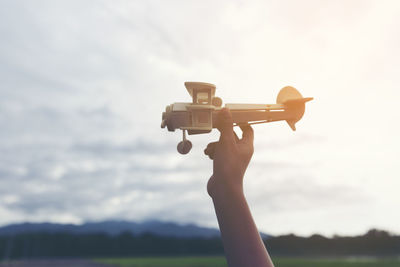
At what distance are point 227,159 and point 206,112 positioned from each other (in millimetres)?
480

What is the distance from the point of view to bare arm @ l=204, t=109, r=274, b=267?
3.07m

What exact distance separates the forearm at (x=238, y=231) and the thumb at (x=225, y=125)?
0.48 meters

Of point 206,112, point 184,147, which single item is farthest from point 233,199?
point 206,112

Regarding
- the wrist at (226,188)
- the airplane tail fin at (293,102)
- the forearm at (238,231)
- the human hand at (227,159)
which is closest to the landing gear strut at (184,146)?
the human hand at (227,159)

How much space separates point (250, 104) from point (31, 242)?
3603 cm

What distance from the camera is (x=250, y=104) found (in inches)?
144

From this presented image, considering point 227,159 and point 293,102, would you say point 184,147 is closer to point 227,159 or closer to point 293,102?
point 227,159

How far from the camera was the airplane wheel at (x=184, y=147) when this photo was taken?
3.35 metres

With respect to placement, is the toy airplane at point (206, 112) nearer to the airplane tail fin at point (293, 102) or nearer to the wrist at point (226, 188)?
the airplane tail fin at point (293, 102)

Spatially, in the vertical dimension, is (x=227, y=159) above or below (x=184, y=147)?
below

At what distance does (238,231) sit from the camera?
3129mm

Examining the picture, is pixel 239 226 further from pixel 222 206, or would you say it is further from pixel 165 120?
pixel 165 120

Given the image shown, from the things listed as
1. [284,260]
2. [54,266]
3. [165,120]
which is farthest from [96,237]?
[165,120]

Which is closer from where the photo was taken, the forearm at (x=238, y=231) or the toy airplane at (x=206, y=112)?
the forearm at (x=238, y=231)
